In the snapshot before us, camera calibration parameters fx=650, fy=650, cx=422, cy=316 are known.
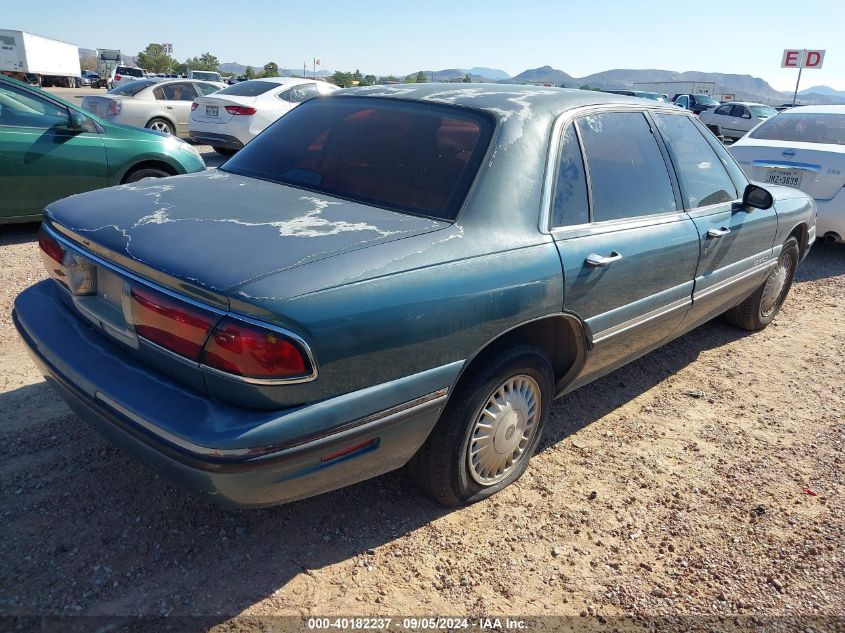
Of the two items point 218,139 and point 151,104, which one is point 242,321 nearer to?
point 218,139

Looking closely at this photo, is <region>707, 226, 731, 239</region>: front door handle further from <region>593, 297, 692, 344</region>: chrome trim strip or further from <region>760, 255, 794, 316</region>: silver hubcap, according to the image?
<region>760, 255, 794, 316</region>: silver hubcap

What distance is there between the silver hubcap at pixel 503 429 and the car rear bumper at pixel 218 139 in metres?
9.33

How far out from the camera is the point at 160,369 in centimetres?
215

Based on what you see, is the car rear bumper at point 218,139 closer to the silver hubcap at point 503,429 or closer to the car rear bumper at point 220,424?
the car rear bumper at point 220,424

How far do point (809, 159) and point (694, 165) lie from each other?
4.05m

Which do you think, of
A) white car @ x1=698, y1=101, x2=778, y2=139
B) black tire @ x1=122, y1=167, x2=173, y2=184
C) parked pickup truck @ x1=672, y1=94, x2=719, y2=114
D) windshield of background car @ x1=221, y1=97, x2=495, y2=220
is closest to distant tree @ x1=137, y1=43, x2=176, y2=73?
parked pickup truck @ x1=672, y1=94, x2=719, y2=114

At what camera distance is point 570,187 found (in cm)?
283

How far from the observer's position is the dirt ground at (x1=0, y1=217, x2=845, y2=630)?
230 centimetres

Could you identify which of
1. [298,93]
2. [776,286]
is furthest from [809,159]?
[298,93]

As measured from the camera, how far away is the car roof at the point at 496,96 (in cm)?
287

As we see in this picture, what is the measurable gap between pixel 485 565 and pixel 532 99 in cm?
201

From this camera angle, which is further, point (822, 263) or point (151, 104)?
point (151, 104)

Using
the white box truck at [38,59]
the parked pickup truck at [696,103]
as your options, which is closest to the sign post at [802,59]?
the parked pickup truck at [696,103]

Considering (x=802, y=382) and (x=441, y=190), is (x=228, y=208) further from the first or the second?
(x=802, y=382)
